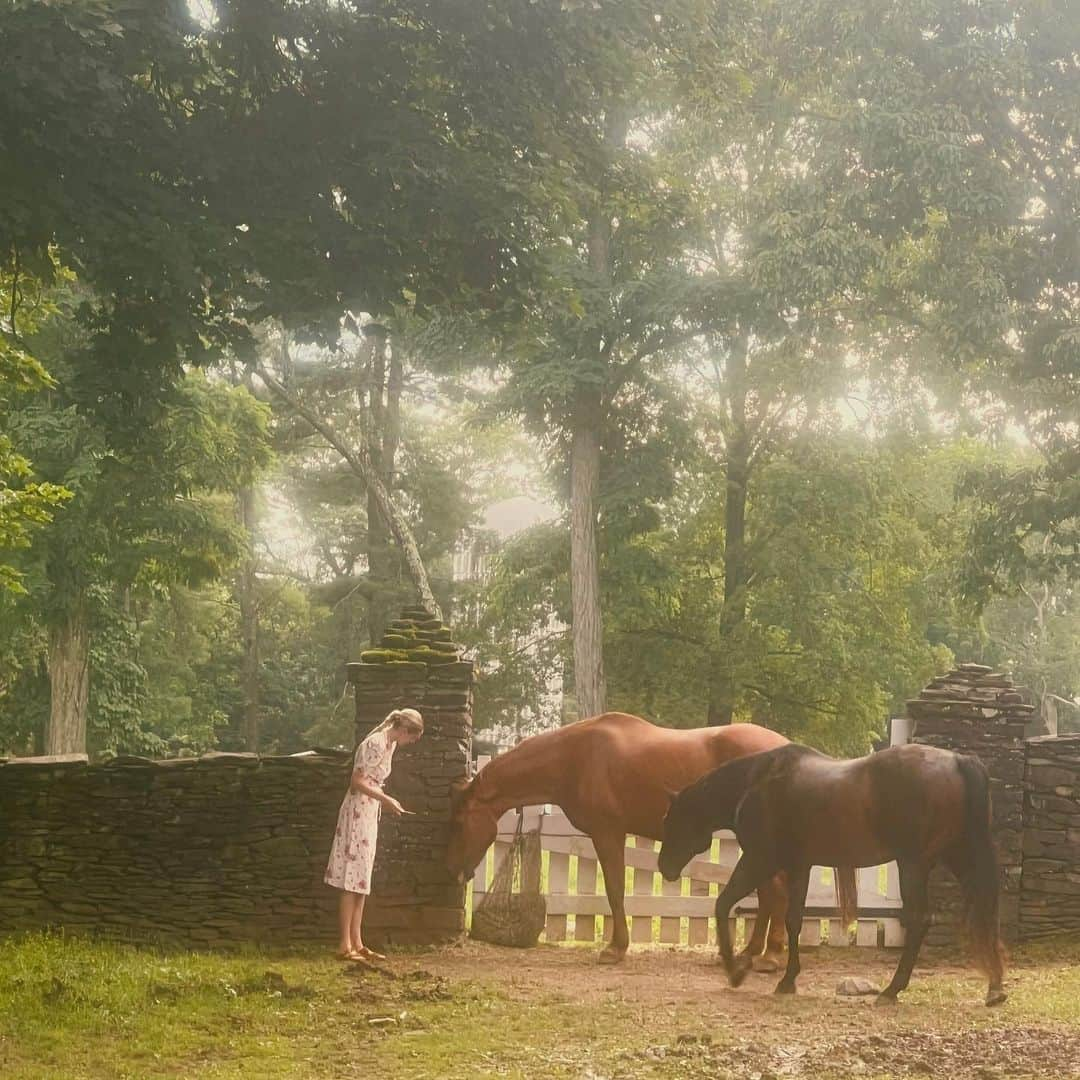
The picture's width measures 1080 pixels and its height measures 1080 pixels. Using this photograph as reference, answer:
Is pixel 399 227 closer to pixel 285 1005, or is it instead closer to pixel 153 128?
pixel 153 128

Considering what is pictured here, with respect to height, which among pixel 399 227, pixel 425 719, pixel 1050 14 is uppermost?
pixel 1050 14

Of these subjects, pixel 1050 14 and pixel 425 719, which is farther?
pixel 1050 14

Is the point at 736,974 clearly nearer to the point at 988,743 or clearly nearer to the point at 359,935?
the point at 359,935

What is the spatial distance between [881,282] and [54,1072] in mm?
19508

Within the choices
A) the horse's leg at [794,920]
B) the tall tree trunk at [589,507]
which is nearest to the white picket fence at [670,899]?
the horse's leg at [794,920]

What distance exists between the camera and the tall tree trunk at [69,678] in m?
22.7

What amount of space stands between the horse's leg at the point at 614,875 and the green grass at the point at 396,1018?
643 mm

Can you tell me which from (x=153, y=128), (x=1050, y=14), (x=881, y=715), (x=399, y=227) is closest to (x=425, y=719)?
(x=399, y=227)

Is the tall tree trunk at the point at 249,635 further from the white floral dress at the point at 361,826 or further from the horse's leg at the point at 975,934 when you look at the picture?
the horse's leg at the point at 975,934

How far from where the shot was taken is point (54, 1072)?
7.59 meters

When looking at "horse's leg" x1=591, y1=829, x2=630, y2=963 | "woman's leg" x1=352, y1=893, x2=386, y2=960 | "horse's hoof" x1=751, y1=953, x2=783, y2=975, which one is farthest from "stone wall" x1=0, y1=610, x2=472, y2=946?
"horse's hoof" x1=751, y1=953, x2=783, y2=975

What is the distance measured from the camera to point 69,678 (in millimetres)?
22969

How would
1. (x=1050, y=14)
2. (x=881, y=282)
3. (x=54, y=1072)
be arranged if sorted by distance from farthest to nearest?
(x=881, y=282)
(x=1050, y=14)
(x=54, y=1072)

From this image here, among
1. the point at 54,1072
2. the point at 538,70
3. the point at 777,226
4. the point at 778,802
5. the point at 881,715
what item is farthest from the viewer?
the point at 881,715
